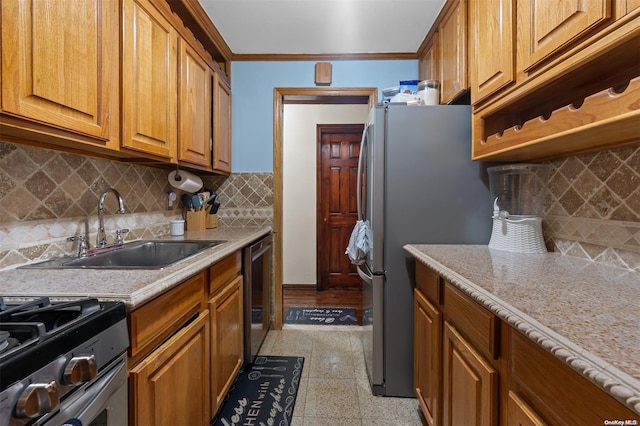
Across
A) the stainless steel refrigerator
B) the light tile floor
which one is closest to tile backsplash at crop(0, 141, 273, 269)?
the light tile floor

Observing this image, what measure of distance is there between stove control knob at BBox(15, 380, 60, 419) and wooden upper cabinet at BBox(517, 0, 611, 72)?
1.50 meters

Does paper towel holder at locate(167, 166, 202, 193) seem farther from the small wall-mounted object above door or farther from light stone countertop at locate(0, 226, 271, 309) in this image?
the small wall-mounted object above door

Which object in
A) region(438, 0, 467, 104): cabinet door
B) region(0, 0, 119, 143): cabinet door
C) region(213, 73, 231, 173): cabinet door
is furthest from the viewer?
region(213, 73, 231, 173): cabinet door

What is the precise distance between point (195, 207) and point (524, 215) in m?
2.17

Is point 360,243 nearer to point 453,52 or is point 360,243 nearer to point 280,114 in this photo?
point 453,52

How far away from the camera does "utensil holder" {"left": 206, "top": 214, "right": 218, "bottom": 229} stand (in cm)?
241

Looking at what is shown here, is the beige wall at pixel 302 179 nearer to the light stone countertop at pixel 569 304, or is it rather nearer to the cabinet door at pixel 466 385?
the light stone countertop at pixel 569 304

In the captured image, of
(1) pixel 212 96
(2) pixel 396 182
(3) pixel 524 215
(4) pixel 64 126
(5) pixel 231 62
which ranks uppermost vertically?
(5) pixel 231 62

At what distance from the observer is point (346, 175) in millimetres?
3721

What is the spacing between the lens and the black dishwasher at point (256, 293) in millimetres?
1874

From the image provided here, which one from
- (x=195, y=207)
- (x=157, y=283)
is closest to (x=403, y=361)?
(x=157, y=283)

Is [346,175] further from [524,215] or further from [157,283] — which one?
[157,283]

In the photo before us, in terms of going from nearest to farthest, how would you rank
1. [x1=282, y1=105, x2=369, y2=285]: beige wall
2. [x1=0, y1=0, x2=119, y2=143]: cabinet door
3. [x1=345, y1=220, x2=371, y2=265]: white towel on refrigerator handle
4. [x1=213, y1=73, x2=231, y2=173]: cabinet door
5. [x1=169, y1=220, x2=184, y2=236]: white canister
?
1. [x1=0, y1=0, x2=119, y2=143]: cabinet door
2. [x1=345, y1=220, x2=371, y2=265]: white towel on refrigerator handle
3. [x1=169, y1=220, x2=184, y2=236]: white canister
4. [x1=213, y1=73, x2=231, y2=173]: cabinet door
5. [x1=282, y1=105, x2=369, y2=285]: beige wall

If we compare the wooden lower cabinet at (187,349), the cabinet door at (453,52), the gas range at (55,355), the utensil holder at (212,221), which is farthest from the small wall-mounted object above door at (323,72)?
the gas range at (55,355)
